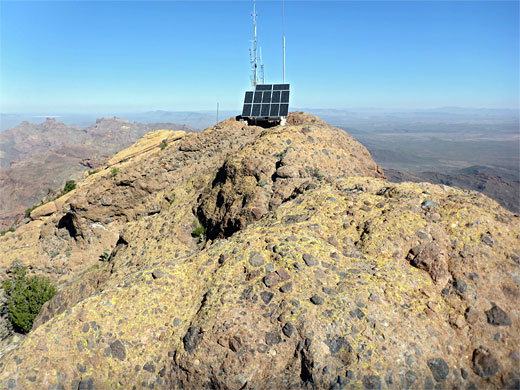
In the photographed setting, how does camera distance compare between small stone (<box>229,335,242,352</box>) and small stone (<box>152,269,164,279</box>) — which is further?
small stone (<box>152,269,164,279</box>)

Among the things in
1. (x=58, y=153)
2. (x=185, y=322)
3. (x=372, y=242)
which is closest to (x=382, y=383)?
(x=372, y=242)

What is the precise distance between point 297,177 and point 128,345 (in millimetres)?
7363

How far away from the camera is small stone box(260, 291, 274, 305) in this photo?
19.8 feet

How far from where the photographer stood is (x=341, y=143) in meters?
14.0

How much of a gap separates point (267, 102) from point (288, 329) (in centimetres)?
1672

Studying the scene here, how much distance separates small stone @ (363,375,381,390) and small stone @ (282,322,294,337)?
135 cm

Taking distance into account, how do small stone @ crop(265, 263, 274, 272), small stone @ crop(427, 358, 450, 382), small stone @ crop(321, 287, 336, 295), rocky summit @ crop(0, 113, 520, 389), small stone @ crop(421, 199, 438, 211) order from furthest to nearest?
small stone @ crop(421, 199, 438, 211)
small stone @ crop(265, 263, 274, 272)
small stone @ crop(321, 287, 336, 295)
rocky summit @ crop(0, 113, 520, 389)
small stone @ crop(427, 358, 450, 382)

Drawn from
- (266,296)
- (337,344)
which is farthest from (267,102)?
(337,344)

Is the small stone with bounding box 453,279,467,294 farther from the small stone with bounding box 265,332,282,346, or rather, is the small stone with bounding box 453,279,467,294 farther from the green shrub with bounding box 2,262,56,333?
the green shrub with bounding box 2,262,56,333

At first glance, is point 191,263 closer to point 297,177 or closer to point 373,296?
point 373,296

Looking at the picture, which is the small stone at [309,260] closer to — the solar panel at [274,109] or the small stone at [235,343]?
the small stone at [235,343]

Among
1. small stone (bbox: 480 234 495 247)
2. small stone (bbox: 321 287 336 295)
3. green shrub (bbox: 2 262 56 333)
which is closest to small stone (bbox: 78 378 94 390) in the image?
small stone (bbox: 321 287 336 295)

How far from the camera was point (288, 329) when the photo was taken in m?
5.54

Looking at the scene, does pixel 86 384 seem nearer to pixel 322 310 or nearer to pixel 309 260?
pixel 322 310
